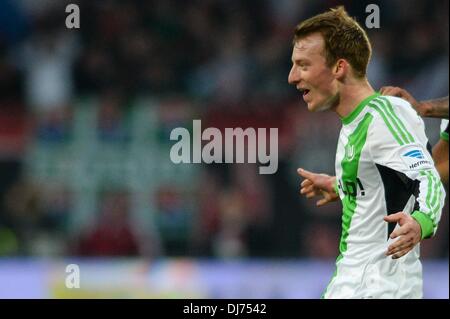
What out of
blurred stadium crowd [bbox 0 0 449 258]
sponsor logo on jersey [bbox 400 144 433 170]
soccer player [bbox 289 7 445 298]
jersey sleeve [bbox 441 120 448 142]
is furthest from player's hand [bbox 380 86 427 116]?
blurred stadium crowd [bbox 0 0 449 258]

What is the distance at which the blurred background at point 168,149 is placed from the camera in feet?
32.9

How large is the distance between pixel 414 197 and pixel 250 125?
23.4ft

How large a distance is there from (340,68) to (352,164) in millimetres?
406

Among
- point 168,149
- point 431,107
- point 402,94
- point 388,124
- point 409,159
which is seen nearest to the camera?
point 409,159

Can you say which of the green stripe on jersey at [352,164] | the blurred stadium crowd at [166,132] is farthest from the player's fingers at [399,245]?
the blurred stadium crowd at [166,132]

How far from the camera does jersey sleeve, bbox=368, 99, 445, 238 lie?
13.5 ft

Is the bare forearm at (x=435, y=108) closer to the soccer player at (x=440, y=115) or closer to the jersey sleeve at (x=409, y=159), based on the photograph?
the soccer player at (x=440, y=115)

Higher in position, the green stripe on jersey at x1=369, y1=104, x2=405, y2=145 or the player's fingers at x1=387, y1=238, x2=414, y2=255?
the green stripe on jersey at x1=369, y1=104, x2=405, y2=145

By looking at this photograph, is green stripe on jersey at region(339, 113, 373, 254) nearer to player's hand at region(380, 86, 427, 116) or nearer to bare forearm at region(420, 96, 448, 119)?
player's hand at region(380, 86, 427, 116)

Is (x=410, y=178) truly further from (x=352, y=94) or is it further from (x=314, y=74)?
(x=314, y=74)

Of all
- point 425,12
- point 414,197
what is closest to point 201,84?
point 425,12

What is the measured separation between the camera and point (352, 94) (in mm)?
4570

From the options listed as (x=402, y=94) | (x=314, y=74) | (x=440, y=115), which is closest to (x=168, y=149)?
(x=440, y=115)
